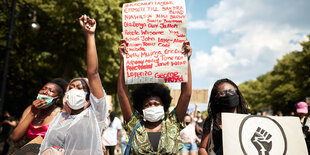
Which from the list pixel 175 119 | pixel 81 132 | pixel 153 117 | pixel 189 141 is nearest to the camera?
pixel 81 132

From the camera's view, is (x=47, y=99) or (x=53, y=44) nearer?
(x=47, y=99)

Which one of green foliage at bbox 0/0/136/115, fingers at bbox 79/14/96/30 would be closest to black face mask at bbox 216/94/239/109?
fingers at bbox 79/14/96/30

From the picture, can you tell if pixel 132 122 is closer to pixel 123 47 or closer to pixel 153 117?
pixel 153 117

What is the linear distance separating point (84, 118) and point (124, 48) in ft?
2.88

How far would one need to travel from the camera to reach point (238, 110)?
277 centimetres

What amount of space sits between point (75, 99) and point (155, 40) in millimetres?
1100

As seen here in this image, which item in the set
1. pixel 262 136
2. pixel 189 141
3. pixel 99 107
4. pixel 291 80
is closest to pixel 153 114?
pixel 99 107

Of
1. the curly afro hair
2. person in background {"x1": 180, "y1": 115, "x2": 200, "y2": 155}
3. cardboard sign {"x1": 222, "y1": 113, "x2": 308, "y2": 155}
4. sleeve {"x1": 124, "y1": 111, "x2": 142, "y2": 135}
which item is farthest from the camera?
person in background {"x1": 180, "y1": 115, "x2": 200, "y2": 155}

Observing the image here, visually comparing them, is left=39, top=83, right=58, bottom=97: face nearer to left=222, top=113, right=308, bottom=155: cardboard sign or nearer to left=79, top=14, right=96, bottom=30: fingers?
left=79, top=14, right=96, bottom=30: fingers

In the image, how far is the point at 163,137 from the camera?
2.63m

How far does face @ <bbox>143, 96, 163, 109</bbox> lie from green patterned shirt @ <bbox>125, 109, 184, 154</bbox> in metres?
0.17

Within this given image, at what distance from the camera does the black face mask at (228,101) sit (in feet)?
8.76

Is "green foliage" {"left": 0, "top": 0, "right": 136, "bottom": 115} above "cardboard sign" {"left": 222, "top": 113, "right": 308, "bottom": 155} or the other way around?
above

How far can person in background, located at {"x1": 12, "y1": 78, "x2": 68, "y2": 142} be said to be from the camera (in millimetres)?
3094
